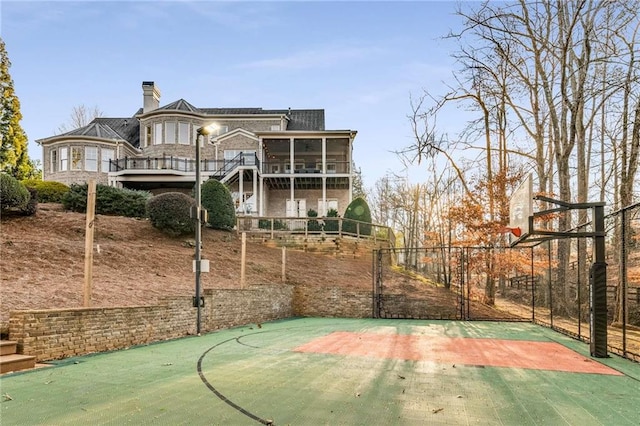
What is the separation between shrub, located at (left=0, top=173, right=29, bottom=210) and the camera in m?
13.9

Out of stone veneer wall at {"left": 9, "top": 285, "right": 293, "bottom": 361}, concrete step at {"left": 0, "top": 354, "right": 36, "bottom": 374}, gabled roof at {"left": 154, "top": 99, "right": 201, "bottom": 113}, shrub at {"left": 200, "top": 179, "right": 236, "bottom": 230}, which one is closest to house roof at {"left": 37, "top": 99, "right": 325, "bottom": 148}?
gabled roof at {"left": 154, "top": 99, "right": 201, "bottom": 113}

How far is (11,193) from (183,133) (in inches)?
668

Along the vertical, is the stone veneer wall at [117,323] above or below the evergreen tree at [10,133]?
below

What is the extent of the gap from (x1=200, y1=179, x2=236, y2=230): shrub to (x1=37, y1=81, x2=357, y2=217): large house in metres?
7.11

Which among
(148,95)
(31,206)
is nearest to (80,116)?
(148,95)

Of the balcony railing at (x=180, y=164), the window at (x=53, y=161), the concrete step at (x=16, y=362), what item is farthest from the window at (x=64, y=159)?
the concrete step at (x=16, y=362)

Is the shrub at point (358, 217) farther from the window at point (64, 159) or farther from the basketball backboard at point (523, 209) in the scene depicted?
the window at point (64, 159)

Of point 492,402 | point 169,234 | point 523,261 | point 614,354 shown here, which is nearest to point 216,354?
point 492,402

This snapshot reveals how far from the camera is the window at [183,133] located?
99.9 feet

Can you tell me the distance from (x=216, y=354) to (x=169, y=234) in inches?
463

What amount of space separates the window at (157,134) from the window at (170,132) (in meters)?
0.40

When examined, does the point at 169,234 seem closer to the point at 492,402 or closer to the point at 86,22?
the point at 86,22

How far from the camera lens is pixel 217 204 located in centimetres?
2033

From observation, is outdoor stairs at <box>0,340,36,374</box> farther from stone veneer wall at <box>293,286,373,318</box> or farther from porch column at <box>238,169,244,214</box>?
porch column at <box>238,169,244,214</box>
